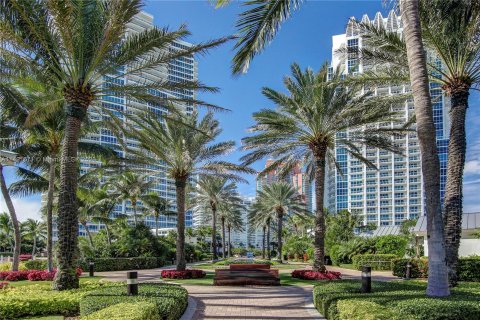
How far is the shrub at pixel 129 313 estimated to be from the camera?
23.0 feet

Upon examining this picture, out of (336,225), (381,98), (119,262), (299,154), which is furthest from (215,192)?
(381,98)

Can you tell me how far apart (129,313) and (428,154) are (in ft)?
22.5

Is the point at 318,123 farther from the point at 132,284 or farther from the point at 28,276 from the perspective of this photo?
the point at 28,276

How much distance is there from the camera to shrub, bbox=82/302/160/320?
7.02 metres

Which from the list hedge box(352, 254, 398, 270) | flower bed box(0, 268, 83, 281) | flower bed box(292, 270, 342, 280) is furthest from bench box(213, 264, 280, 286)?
hedge box(352, 254, 398, 270)

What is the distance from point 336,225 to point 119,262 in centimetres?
2575

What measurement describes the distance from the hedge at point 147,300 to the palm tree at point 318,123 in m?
13.0

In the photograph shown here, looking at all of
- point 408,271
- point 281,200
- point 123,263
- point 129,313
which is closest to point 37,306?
point 129,313

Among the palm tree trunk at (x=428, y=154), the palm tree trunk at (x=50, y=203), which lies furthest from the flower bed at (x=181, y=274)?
the palm tree trunk at (x=428, y=154)

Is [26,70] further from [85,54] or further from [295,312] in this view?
[295,312]

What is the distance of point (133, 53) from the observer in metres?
15.0

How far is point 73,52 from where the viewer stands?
46.2 ft

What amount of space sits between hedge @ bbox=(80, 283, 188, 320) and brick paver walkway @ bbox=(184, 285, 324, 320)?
857mm

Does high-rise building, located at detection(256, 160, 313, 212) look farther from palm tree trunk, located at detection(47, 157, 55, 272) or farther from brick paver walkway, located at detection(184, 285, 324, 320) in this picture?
palm tree trunk, located at detection(47, 157, 55, 272)
